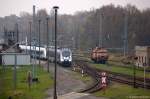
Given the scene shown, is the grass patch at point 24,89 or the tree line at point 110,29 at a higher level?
the tree line at point 110,29

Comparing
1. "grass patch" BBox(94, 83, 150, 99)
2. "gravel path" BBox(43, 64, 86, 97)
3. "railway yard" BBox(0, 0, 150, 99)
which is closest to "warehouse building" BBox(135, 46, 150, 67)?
"railway yard" BBox(0, 0, 150, 99)

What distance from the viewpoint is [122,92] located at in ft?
98.0

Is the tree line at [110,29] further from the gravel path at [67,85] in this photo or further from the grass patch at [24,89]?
the gravel path at [67,85]

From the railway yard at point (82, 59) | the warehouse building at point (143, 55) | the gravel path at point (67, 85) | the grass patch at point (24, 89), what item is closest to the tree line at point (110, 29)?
the railway yard at point (82, 59)

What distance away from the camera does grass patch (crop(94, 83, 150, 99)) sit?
91.4 ft

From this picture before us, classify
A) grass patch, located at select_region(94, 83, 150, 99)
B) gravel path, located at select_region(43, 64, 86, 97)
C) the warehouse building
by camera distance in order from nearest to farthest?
grass patch, located at select_region(94, 83, 150, 99)
gravel path, located at select_region(43, 64, 86, 97)
the warehouse building

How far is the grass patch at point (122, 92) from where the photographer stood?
27.8 m

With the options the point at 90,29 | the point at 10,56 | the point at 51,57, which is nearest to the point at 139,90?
the point at 10,56

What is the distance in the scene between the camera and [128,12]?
84.8m

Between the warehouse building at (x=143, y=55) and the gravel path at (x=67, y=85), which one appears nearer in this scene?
the gravel path at (x=67, y=85)

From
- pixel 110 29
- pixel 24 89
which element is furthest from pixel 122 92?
pixel 110 29

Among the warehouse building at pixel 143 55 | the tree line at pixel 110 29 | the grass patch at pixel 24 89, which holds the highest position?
the tree line at pixel 110 29

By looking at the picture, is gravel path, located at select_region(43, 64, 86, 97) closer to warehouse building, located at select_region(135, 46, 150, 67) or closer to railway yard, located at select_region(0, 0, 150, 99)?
railway yard, located at select_region(0, 0, 150, 99)

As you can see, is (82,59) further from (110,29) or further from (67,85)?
(67,85)
